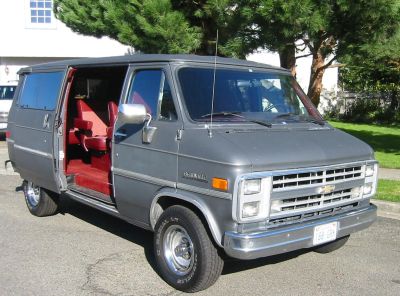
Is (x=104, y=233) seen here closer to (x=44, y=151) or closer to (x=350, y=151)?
(x=44, y=151)

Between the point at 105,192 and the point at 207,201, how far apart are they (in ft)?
6.80

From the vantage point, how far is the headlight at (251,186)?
423cm

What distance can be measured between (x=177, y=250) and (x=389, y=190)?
201 inches

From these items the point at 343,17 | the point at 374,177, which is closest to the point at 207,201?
the point at 374,177

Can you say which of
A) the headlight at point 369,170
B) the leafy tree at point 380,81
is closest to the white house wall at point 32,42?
the leafy tree at point 380,81

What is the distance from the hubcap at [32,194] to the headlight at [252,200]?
4.13 meters

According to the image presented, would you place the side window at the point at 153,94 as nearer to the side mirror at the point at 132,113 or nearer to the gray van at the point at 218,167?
the gray van at the point at 218,167

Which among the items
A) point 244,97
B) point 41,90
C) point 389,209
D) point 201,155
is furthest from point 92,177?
point 389,209

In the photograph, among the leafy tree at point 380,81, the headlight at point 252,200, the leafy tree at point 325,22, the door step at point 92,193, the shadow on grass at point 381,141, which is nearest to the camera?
the headlight at point 252,200

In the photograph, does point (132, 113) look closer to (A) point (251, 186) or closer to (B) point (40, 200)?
(A) point (251, 186)

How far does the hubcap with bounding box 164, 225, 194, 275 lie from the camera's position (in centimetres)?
480

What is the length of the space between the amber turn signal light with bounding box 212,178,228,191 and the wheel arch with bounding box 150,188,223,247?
0.22 metres

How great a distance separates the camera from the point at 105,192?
6.17 m

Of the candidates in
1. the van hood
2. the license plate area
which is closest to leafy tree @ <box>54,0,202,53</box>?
the van hood
